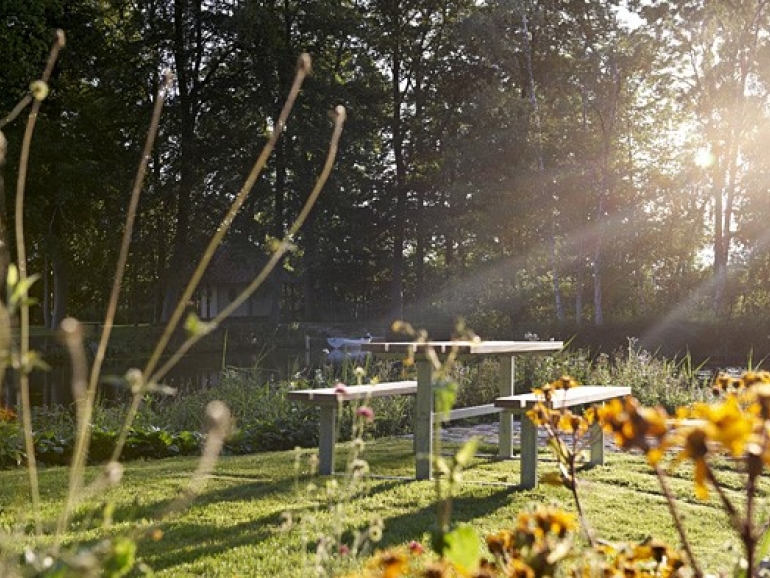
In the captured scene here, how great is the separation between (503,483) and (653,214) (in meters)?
25.9

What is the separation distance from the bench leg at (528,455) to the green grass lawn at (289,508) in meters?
0.10

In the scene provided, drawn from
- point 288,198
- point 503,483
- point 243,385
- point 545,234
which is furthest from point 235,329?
point 503,483

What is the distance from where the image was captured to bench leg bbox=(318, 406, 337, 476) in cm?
717

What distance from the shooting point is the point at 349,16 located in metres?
33.5

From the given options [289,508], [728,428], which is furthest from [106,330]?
[289,508]

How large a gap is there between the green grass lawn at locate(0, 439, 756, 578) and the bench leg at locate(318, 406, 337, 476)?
8.1 inches

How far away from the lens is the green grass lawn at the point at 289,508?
4.93 metres

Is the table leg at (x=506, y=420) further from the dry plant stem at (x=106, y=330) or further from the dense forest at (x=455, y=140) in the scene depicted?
the dense forest at (x=455, y=140)

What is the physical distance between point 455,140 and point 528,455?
26.4 meters

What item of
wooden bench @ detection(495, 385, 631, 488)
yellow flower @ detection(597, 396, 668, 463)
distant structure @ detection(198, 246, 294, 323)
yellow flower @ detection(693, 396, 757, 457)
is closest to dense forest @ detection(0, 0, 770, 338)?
distant structure @ detection(198, 246, 294, 323)

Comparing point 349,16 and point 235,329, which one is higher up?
point 349,16

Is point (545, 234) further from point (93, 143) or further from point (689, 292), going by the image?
point (93, 143)

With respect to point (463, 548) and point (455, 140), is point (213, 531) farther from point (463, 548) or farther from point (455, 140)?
point (455, 140)

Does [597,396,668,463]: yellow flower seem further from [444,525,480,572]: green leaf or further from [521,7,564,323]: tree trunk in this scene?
[521,7,564,323]: tree trunk
